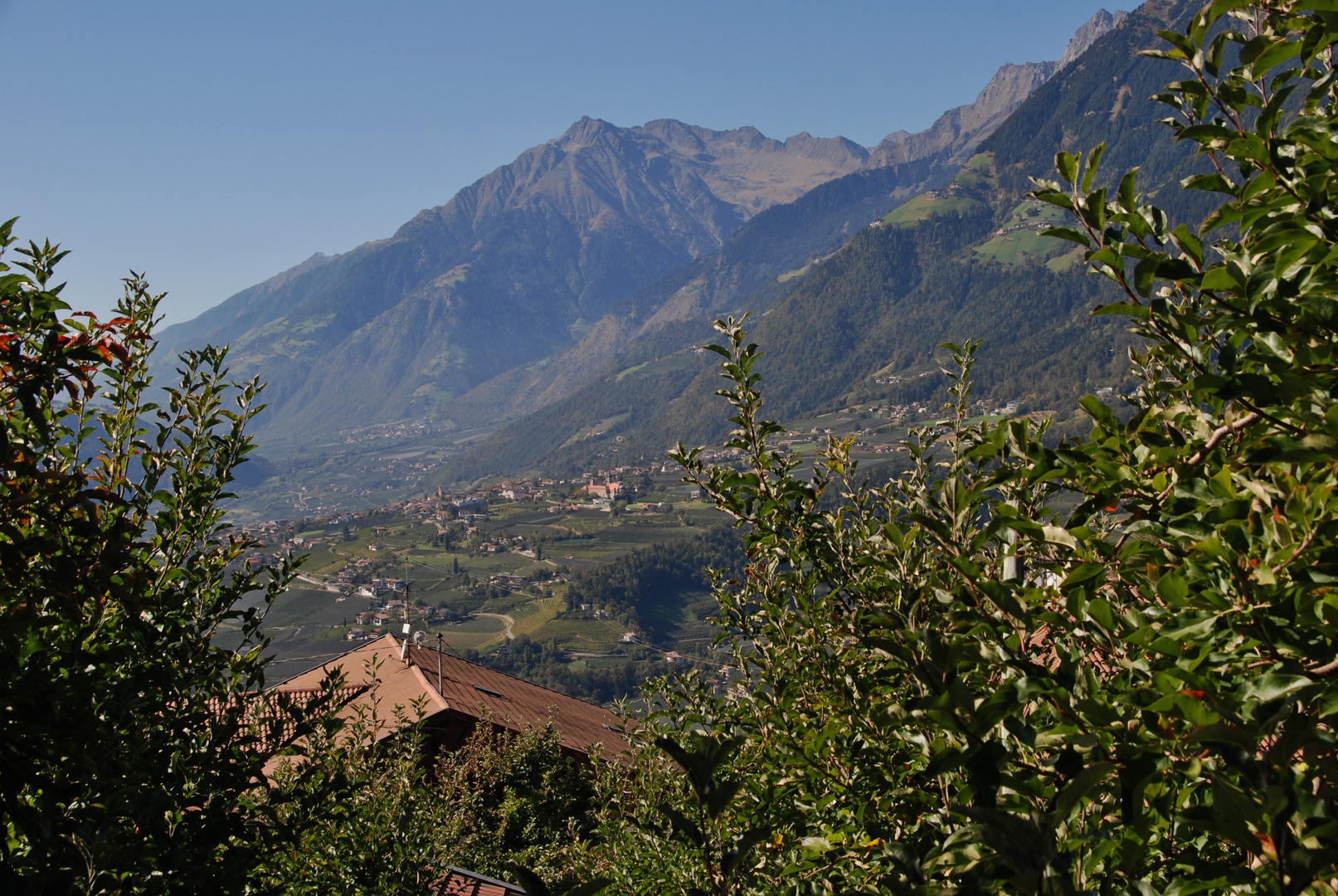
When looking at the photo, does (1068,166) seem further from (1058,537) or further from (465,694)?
(465,694)

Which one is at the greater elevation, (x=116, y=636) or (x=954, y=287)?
(x=116, y=636)

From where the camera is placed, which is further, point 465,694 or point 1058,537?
point 465,694

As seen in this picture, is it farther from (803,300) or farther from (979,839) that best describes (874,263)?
(979,839)

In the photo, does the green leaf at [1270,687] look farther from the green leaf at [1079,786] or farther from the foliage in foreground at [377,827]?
the foliage in foreground at [377,827]

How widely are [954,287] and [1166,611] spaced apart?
193m

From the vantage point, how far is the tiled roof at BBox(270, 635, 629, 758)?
14.2m

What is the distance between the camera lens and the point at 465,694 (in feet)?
52.7

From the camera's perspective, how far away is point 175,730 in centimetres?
278

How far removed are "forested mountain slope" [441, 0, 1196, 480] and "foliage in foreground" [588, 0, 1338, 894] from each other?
5272 inches

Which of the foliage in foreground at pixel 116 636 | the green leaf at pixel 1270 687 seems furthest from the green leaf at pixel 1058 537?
the foliage in foreground at pixel 116 636

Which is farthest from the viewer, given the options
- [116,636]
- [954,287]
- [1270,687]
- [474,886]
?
[954,287]

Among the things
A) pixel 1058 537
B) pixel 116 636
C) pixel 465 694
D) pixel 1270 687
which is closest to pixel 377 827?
pixel 116 636

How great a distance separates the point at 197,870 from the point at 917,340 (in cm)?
18082

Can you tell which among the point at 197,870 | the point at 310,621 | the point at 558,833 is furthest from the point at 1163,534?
the point at 310,621
